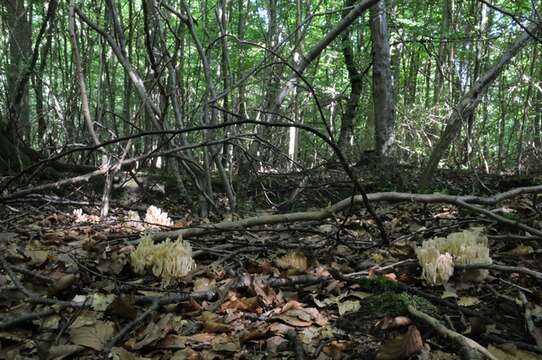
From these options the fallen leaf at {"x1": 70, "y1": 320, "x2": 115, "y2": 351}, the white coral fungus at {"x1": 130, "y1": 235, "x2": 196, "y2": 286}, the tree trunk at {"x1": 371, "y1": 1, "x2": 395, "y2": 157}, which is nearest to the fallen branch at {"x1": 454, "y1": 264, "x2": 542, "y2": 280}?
the white coral fungus at {"x1": 130, "y1": 235, "x2": 196, "y2": 286}

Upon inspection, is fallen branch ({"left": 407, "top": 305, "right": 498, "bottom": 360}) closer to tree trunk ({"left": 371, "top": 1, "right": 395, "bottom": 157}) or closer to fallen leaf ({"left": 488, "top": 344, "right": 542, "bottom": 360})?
fallen leaf ({"left": 488, "top": 344, "right": 542, "bottom": 360})

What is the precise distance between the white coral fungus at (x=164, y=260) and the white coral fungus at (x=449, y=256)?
1.23 m

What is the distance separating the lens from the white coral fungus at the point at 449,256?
2.05 m

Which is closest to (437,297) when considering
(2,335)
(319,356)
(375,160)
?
(319,356)

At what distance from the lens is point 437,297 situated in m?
1.88

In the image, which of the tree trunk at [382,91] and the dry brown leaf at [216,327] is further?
the tree trunk at [382,91]

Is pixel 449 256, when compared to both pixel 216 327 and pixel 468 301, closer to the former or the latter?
pixel 468 301

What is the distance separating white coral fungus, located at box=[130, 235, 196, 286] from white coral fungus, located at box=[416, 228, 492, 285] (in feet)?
4.02

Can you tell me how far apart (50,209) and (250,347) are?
12.7 ft

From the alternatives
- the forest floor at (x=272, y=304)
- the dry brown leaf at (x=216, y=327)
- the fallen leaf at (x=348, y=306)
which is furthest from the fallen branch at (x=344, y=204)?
the dry brown leaf at (x=216, y=327)

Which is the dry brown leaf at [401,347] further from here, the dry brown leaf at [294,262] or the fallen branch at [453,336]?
the dry brown leaf at [294,262]

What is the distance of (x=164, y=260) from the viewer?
2223 millimetres

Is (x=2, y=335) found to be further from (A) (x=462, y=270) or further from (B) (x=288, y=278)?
(A) (x=462, y=270)

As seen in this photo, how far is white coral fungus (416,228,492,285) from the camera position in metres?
2.05
